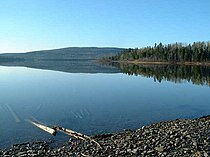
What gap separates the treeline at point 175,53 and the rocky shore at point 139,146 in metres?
132

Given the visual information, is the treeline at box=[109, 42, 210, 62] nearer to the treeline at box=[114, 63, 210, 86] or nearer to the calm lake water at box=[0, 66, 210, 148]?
the treeline at box=[114, 63, 210, 86]

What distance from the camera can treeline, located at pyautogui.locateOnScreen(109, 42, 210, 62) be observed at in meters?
148

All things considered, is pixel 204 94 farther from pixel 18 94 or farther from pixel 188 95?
pixel 18 94

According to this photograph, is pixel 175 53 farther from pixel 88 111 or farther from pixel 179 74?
pixel 88 111

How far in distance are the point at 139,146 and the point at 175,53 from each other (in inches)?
5806

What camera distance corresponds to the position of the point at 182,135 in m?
19.5

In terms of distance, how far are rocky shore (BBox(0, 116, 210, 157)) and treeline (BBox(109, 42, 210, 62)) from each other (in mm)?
132102

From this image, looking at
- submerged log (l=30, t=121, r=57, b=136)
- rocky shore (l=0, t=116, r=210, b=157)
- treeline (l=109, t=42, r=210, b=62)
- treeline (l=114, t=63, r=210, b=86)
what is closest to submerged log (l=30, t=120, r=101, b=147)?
submerged log (l=30, t=121, r=57, b=136)

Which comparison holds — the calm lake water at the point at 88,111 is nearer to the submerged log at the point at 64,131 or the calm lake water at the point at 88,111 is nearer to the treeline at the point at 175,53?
the submerged log at the point at 64,131

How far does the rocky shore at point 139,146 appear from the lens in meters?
16.7

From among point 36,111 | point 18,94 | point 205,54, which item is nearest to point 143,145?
point 36,111

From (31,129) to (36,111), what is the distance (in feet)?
24.2

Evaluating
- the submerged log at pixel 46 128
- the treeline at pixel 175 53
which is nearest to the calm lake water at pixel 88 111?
the submerged log at pixel 46 128

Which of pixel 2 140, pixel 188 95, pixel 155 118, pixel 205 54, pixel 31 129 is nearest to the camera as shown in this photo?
pixel 2 140
